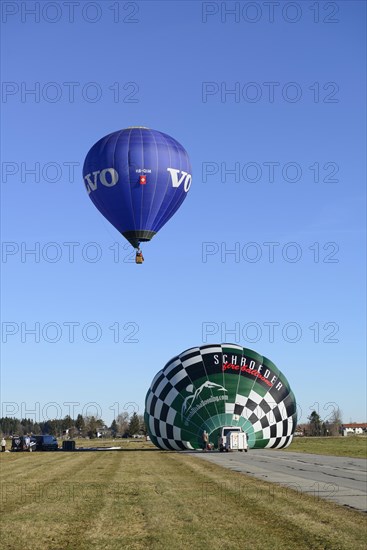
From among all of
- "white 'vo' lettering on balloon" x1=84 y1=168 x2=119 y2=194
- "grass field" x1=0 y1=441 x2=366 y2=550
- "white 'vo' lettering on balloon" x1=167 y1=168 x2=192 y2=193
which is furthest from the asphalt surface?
"white 'vo' lettering on balloon" x1=84 y1=168 x2=119 y2=194

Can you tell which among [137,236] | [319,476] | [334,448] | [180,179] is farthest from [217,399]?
[319,476]

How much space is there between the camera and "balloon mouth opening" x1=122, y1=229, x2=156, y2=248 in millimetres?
36906

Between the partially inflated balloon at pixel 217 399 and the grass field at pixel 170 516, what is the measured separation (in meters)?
20.5

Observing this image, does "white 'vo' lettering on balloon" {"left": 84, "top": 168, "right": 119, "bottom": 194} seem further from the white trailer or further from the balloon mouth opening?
the white trailer

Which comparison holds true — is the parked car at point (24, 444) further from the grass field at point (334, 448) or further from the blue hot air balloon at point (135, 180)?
the blue hot air balloon at point (135, 180)

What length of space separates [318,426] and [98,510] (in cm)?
18548

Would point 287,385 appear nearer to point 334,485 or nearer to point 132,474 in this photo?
point 132,474

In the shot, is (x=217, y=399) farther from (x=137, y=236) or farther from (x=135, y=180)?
(x=135, y=180)

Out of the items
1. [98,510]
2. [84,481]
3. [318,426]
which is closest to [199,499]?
[98,510]

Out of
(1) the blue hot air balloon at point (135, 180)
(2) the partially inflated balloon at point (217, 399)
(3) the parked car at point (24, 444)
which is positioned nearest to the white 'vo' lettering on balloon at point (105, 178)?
(1) the blue hot air balloon at point (135, 180)

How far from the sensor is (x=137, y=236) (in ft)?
121

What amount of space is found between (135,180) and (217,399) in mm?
14243

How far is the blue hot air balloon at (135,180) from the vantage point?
36406 mm

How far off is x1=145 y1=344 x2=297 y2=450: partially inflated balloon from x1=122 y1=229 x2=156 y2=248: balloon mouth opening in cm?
1068
